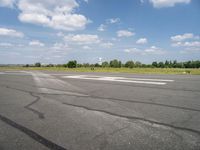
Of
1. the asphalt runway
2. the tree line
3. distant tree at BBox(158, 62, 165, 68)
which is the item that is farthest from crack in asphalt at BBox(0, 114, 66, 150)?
distant tree at BBox(158, 62, 165, 68)

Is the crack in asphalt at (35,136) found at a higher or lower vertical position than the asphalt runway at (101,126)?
lower

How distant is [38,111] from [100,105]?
1904mm

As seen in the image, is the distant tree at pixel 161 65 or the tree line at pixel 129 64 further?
the distant tree at pixel 161 65

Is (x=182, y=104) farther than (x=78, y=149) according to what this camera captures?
Yes

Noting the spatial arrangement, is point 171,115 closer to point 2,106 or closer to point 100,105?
point 100,105

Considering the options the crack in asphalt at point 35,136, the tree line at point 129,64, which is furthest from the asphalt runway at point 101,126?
the tree line at point 129,64

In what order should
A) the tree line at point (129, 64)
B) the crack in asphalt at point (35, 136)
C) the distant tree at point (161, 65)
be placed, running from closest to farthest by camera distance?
1. the crack in asphalt at point (35, 136)
2. the tree line at point (129, 64)
3. the distant tree at point (161, 65)

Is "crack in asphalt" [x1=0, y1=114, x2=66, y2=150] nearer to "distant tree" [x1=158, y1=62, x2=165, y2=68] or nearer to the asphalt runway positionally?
the asphalt runway

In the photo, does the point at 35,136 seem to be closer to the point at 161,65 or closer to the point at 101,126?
the point at 101,126

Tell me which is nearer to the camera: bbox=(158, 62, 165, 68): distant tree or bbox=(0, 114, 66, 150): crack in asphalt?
bbox=(0, 114, 66, 150): crack in asphalt

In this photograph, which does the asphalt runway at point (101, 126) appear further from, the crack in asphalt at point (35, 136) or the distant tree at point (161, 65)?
the distant tree at point (161, 65)

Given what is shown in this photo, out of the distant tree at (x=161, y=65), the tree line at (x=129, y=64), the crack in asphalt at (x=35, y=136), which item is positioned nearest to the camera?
the crack in asphalt at (x=35, y=136)

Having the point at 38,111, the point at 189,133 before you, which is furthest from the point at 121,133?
the point at 38,111

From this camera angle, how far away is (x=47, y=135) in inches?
138
